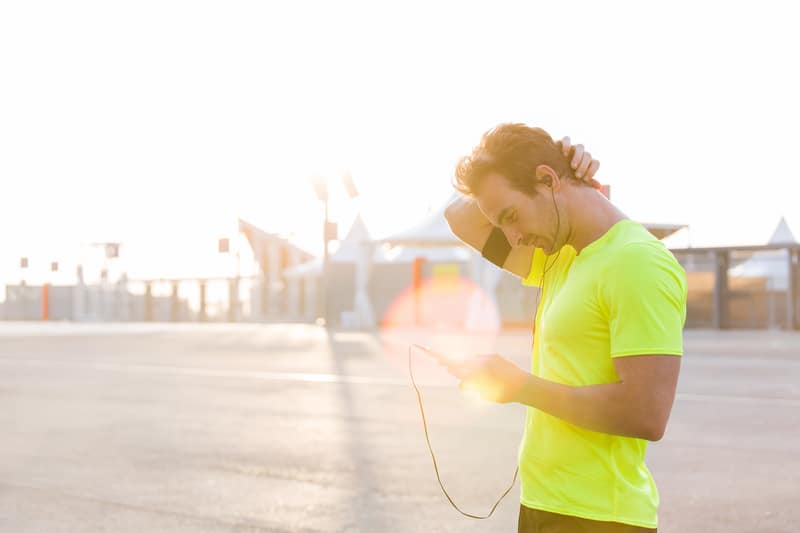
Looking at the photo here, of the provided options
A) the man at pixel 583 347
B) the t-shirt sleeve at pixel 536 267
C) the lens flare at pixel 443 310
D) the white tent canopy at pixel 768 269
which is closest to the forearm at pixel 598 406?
the man at pixel 583 347

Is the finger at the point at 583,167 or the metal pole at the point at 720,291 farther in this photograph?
the metal pole at the point at 720,291

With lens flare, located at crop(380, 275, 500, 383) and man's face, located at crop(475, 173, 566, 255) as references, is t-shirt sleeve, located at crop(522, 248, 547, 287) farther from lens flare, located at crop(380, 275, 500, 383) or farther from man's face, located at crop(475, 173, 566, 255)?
lens flare, located at crop(380, 275, 500, 383)

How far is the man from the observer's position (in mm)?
2014

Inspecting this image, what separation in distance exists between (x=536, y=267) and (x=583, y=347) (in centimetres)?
56

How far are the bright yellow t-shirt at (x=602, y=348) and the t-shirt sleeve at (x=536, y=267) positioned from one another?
342 millimetres

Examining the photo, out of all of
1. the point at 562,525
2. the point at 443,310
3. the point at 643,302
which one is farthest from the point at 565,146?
the point at 443,310

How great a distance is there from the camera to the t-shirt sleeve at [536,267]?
264cm

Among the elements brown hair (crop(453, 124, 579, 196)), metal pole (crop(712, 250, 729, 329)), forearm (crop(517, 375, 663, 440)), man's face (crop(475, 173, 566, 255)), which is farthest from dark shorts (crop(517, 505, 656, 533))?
metal pole (crop(712, 250, 729, 329))

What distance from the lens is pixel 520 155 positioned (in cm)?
212

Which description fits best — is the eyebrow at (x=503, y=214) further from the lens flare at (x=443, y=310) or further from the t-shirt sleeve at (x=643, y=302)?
the lens flare at (x=443, y=310)

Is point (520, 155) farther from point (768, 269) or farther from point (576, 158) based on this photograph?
point (768, 269)

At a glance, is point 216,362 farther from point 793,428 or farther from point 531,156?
point 531,156

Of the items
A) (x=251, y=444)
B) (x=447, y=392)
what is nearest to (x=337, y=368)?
(x=447, y=392)

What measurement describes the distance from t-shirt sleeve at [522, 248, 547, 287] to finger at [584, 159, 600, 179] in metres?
0.44
